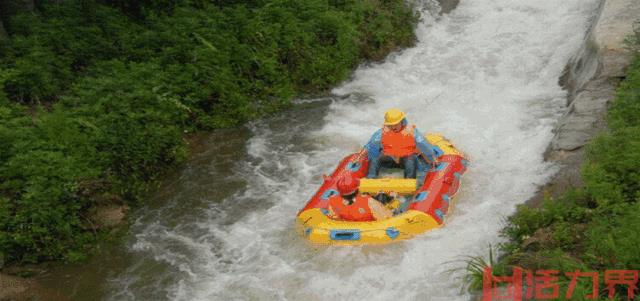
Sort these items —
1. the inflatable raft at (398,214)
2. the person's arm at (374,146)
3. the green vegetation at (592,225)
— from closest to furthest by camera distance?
the green vegetation at (592,225) → the inflatable raft at (398,214) → the person's arm at (374,146)

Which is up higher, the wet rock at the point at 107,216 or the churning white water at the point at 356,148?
the churning white water at the point at 356,148

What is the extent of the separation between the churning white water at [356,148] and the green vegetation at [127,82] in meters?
0.67

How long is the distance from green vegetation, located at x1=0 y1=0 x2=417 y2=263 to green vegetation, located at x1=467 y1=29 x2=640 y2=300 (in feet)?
16.9

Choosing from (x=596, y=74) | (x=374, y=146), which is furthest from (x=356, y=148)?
(x=596, y=74)

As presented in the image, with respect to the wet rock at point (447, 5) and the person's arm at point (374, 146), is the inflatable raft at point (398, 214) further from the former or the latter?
the wet rock at point (447, 5)

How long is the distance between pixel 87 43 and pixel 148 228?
383cm

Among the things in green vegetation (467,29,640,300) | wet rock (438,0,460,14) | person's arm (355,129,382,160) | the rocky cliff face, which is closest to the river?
the rocky cliff face

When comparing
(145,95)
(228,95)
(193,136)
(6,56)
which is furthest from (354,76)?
(6,56)

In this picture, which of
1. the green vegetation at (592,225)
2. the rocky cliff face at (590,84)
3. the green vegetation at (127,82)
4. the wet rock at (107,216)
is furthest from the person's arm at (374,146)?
the wet rock at (107,216)

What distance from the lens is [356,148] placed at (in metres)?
10.0

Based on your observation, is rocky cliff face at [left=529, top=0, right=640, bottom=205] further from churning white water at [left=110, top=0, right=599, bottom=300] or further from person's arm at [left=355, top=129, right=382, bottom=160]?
person's arm at [left=355, top=129, right=382, bottom=160]

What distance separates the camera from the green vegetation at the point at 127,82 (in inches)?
297

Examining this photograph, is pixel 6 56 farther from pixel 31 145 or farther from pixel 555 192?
pixel 555 192

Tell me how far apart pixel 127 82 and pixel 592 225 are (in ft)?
23.1
